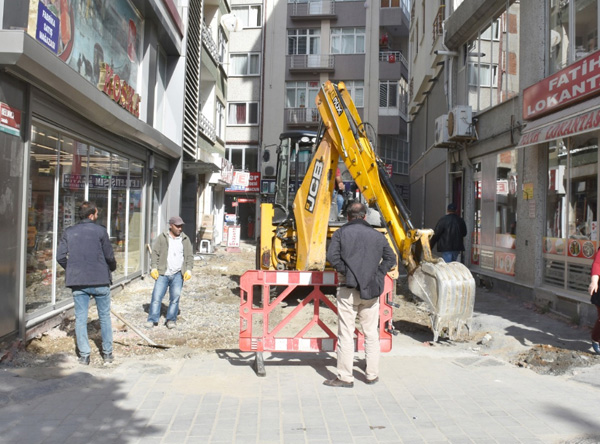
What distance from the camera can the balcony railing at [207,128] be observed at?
67.0 ft

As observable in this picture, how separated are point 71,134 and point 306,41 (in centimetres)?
2683

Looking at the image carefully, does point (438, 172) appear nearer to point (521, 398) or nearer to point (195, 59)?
point (195, 59)

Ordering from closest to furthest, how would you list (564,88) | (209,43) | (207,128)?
(564,88), (209,43), (207,128)

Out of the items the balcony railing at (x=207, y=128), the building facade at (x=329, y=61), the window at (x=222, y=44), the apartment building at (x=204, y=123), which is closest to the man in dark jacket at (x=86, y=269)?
the apartment building at (x=204, y=123)

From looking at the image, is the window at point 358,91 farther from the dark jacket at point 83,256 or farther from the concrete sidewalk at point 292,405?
the dark jacket at point 83,256

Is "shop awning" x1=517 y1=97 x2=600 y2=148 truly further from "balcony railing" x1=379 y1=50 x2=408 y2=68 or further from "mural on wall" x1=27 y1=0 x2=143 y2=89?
"balcony railing" x1=379 y1=50 x2=408 y2=68

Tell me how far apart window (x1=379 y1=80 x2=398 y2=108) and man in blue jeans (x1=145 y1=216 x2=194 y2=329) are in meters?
26.3

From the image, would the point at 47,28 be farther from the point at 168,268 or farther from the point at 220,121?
the point at 220,121

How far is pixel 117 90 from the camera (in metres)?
10.3

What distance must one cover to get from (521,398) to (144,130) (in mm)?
8649

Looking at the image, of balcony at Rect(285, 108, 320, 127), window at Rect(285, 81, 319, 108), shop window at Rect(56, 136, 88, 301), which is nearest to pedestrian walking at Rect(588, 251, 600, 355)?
shop window at Rect(56, 136, 88, 301)

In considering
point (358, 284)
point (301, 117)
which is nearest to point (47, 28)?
point (358, 284)

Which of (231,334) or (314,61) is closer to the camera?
(231,334)

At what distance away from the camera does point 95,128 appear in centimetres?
932
